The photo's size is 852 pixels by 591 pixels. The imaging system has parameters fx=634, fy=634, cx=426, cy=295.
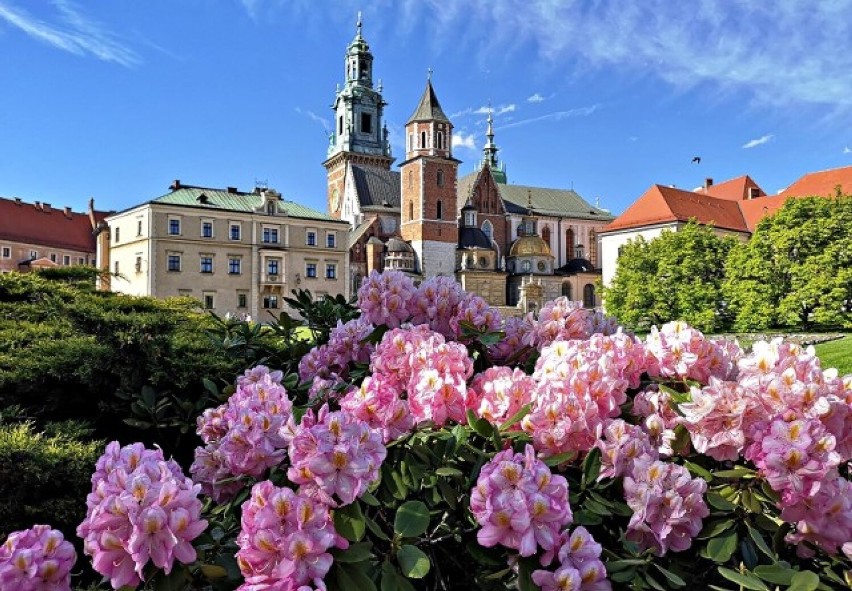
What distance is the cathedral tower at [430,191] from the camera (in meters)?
53.6

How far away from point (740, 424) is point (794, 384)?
0.75 ft

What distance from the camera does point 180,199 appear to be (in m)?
41.2

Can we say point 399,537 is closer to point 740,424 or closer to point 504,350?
point 740,424

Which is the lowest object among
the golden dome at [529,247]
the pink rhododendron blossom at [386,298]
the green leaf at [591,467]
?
the green leaf at [591,467]

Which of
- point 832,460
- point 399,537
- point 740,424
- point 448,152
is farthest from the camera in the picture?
point 448,152

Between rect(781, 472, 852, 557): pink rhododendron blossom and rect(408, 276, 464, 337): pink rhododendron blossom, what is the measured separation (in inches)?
65.1

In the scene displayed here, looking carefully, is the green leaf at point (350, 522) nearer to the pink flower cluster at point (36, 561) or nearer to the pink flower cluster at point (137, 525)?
the pink flower cluster at point (137, 525)

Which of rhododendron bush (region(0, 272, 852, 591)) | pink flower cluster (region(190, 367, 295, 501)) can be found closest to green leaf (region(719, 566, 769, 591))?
rhododendron bush (region(0, 272, 852, 591))

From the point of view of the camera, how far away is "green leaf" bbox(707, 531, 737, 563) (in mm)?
1748

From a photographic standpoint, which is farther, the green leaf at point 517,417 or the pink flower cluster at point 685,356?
the pink flower cluster at point 685,356

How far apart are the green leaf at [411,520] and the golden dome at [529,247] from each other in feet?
193

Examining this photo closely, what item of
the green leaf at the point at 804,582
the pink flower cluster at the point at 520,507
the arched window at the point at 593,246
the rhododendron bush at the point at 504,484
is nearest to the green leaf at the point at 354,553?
the rhododendron bush at the point at 504,484

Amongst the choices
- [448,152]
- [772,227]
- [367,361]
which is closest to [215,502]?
[367,361]

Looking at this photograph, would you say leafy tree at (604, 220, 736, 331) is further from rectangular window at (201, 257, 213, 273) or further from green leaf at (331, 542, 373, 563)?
green leaf at (331, 542, 373, 563)
